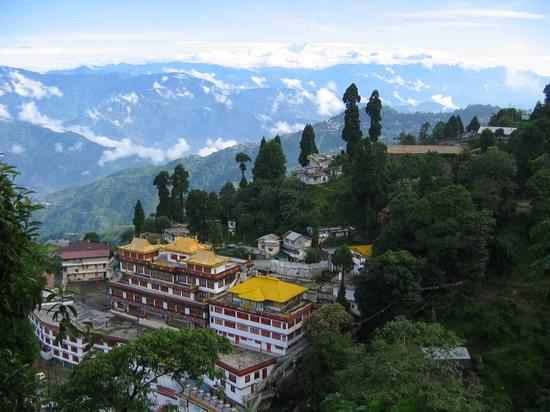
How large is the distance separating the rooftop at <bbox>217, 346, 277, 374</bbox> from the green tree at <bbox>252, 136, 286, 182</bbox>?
30188mm

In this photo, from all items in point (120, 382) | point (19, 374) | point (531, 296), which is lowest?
point (531, 296)

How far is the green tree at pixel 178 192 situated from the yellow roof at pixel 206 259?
2544cm

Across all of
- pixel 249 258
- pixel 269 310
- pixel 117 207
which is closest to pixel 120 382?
pixel 269 310

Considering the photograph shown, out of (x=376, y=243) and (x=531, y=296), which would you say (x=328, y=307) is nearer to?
(x=376, y=243)

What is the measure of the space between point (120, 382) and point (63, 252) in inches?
1625

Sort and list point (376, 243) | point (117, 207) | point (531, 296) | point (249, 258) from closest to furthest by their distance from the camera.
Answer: point (531, 296) → point (376, 243) → point (249, 258) → point (117, 207)

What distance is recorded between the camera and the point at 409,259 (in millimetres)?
30891

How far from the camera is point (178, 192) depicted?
65062 millimetres

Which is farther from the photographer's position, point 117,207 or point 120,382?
point 117,207

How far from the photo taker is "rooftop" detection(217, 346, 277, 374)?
30.7m

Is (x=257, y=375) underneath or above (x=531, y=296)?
underneath

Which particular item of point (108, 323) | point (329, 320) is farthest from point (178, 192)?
point (329, 320)

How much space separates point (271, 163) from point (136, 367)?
45.4 metres

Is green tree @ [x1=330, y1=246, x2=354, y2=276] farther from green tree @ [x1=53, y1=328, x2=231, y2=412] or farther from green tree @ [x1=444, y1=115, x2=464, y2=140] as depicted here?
green tree @ [x1=444, y1=115, x2=464, y2=140]
